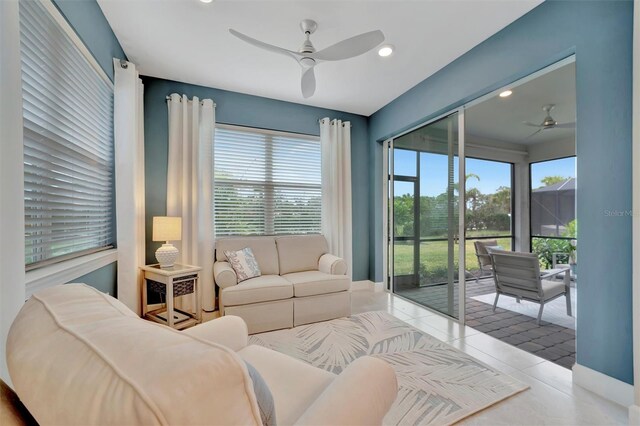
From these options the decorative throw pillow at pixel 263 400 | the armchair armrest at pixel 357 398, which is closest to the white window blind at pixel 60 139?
the decorative throw pillow at pixel 263 400

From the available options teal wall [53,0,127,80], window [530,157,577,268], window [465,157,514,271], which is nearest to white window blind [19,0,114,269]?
teal wall [53,0,127,80]

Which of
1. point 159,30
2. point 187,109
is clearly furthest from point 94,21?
point 187,109

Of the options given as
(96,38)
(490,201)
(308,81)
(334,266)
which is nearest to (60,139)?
(96,38)

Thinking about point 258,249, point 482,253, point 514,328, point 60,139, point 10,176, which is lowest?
point 514,328

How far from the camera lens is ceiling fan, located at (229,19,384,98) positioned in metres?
1.91

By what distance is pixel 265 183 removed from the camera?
3814 mm

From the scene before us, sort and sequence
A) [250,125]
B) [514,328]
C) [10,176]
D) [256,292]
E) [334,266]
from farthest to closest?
[250,125] < [334,266] < [514,328] < [256,292] < [10,176]

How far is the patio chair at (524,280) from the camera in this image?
111 inches

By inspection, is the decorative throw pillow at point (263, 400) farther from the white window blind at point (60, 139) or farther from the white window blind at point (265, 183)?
the white window blind at point (265, 183)

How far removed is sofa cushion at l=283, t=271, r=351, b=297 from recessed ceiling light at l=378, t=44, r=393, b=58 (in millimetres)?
2358

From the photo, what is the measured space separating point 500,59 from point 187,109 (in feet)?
10.8

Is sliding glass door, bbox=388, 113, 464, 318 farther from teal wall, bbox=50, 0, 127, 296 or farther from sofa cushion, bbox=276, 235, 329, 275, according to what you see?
teal wall, bbox=50, 0, 127, 296

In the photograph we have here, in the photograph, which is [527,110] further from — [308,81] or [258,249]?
[258,249]

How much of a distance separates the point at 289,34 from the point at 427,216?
8.37ft
